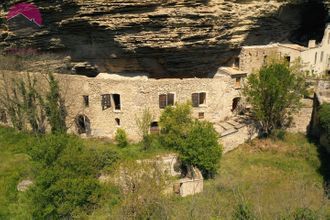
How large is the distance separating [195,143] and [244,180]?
11.2 ft

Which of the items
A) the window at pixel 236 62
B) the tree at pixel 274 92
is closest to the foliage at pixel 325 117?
the tree at pixel 274 92

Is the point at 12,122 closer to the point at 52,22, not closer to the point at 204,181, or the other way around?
the point at 52,22

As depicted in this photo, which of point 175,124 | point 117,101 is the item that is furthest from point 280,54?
point 117,101

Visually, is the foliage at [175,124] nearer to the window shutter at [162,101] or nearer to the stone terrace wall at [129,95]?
the window shutter at [162,101]

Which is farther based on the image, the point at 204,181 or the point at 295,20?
the point at 295,20

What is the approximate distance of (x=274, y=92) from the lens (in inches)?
841

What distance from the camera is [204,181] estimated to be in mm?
19672

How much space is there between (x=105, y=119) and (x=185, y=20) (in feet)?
25.4

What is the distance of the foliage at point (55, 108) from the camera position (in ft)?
73.0

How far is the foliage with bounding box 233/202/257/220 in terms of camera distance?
Answer: 46.2 feet

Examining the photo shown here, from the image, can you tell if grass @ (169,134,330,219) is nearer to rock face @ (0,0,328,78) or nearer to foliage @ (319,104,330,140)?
foliage @ (319,104,330,140)

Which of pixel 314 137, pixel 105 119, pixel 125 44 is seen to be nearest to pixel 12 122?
pixel 105 119

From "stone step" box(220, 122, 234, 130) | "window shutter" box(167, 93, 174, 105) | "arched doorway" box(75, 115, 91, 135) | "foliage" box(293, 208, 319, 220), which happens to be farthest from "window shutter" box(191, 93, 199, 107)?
"foliage" box(293, 208, 319, 220)

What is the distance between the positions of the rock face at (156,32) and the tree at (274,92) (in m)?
3.13
